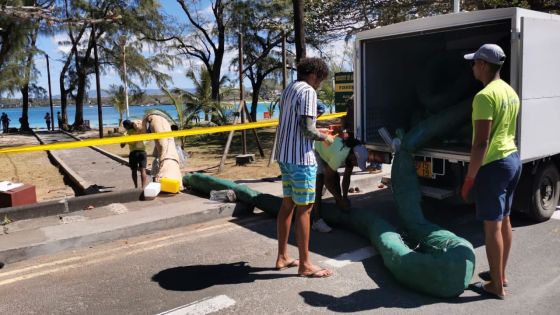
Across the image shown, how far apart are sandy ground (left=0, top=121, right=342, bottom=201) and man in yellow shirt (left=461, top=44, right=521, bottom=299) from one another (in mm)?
6489

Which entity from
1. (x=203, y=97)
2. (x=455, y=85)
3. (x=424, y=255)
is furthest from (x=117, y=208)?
(x=203, y=97)

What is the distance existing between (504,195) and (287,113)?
1.85 m

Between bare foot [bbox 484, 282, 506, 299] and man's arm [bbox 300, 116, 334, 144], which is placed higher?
man's arm [bbox 300, 116, 334, 144]

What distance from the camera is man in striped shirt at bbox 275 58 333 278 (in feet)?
14.4

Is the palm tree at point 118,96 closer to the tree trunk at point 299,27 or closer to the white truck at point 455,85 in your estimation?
the tree trunk at point 299,27

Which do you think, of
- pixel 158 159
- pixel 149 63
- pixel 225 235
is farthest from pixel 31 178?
pixel 149 63

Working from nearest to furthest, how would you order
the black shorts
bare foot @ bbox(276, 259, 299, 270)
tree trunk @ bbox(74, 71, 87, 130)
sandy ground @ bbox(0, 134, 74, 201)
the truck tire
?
bare foot @ bbox(276, 259, 299, 270)
the truck tire
the black shorts
sandy ground @ bbox(0, 134, 74, 201)
tree trunk @ bbox(74, 71, 87, 130)

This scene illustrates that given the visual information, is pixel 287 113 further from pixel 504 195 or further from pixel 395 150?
pixel 395 150

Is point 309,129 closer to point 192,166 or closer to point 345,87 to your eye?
point 345,87

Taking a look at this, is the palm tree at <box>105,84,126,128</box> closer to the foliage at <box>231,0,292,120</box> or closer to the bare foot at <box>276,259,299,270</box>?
the foliage at <box>231,0,292,120</box>

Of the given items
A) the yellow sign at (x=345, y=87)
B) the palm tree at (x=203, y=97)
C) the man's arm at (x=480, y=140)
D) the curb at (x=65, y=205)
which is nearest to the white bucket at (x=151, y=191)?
the curb at (x=65, y=205)

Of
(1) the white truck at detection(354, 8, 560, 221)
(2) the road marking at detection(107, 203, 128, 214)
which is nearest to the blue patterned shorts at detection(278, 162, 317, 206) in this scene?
(1) the white truck at detection(354, 8, 560, 221)

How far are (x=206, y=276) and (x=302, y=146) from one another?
4.85 ft

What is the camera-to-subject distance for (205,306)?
4.03 meters
